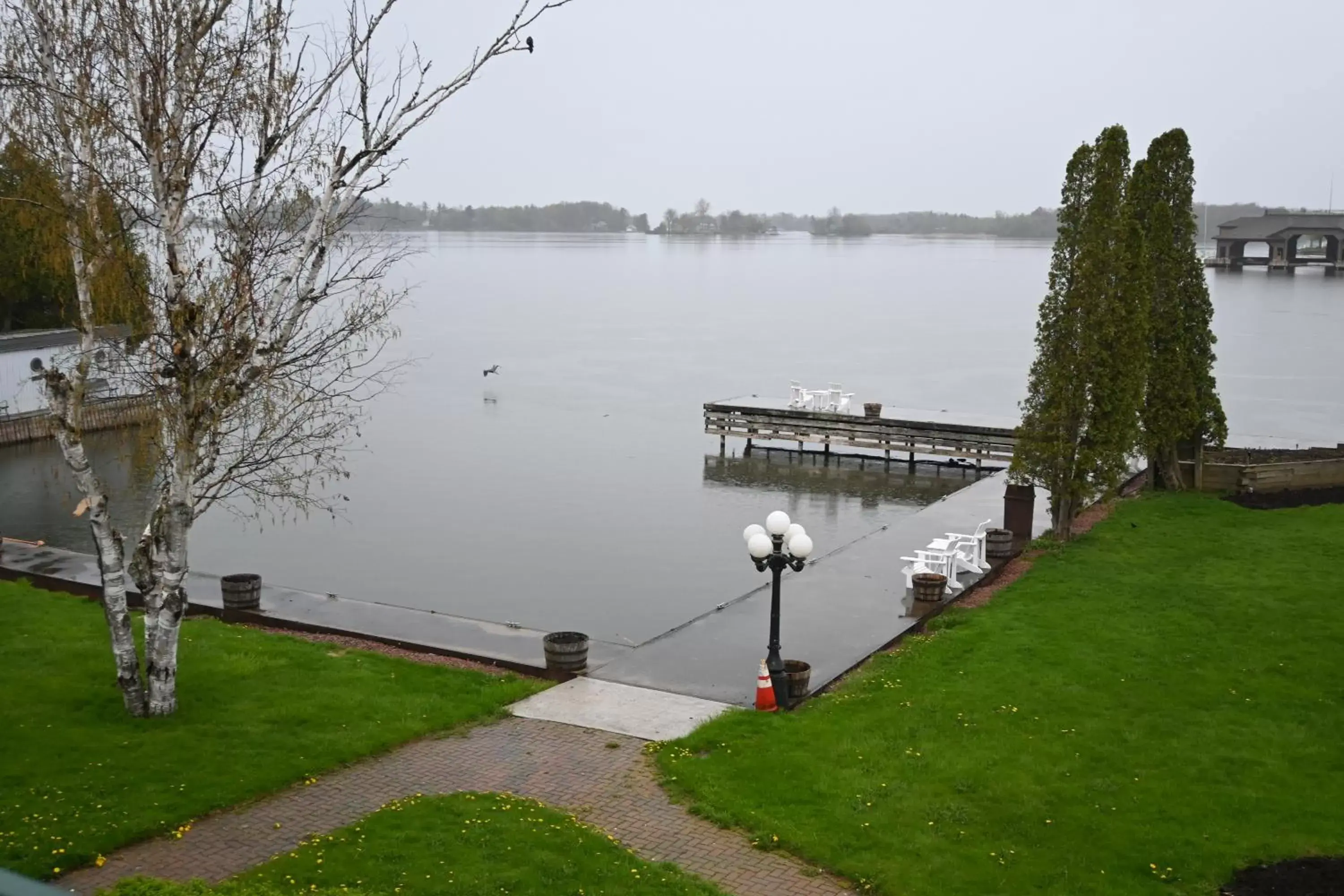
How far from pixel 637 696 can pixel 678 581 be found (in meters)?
8.36

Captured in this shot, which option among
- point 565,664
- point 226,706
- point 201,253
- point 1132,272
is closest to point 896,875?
point 565,664

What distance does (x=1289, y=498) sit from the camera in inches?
963

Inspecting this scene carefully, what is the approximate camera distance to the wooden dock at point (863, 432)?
34281 millimetres

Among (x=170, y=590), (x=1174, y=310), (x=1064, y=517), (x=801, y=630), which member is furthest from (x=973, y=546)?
(x=170, y=590)

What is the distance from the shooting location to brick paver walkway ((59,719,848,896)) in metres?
9.53

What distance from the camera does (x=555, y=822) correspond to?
10.2m

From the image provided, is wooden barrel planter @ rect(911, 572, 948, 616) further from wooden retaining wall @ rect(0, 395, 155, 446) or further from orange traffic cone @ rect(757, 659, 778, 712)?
wooden retaining wall @ rect(0, 395, 155, 446)

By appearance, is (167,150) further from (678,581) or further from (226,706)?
(678,581)

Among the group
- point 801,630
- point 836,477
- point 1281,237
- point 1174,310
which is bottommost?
point 836,477

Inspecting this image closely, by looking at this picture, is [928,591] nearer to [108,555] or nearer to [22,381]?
[108,555]

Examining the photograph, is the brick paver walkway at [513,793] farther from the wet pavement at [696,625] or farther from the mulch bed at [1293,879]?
the mulch bed at [1293,879]

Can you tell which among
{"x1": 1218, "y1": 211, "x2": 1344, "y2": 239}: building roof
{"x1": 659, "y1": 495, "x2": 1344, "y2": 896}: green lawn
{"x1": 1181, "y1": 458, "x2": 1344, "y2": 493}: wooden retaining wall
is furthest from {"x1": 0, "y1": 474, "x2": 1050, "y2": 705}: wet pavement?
{"x1": 1218, "y1": 211, "x2": 1344, "y2": 239}: building roof

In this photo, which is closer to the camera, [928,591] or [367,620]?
[367,620]

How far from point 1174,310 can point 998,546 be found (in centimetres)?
742
